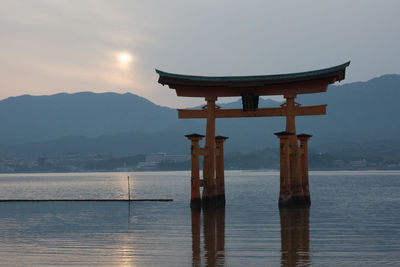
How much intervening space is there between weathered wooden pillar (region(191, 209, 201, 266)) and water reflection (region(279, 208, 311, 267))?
232 cm

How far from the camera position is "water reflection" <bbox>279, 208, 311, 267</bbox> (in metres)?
14.4

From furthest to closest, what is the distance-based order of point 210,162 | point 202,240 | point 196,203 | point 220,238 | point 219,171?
point 219,171, point 196,203, point 210,162, point 220,238, point 202,240

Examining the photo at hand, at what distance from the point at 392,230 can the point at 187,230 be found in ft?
28.3

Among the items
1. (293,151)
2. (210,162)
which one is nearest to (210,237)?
(210,162)

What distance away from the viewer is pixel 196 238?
19.3m

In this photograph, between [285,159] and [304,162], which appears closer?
[285,159]

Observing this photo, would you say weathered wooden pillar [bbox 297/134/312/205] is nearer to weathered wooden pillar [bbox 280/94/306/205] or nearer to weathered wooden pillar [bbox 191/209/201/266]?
weathered wooden pillar [bbox 280/94/306/205]

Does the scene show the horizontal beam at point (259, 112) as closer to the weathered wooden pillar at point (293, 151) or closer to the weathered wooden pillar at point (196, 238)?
the weathered wooden pillar at point (293, 151)

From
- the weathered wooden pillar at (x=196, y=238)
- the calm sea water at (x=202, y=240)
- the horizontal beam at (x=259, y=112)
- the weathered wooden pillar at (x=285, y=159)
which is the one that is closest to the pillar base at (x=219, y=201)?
the weathered wooden pillar at (x=196, y=238)

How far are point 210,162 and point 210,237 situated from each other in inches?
423

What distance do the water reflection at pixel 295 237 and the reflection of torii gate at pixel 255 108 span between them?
6.27ft

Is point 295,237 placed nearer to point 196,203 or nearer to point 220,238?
point 220,238

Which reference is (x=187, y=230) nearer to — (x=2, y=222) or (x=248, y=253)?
(x=248, y=253)

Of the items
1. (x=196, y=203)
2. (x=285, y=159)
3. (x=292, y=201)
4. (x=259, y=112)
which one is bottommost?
(x=196, y=203)
